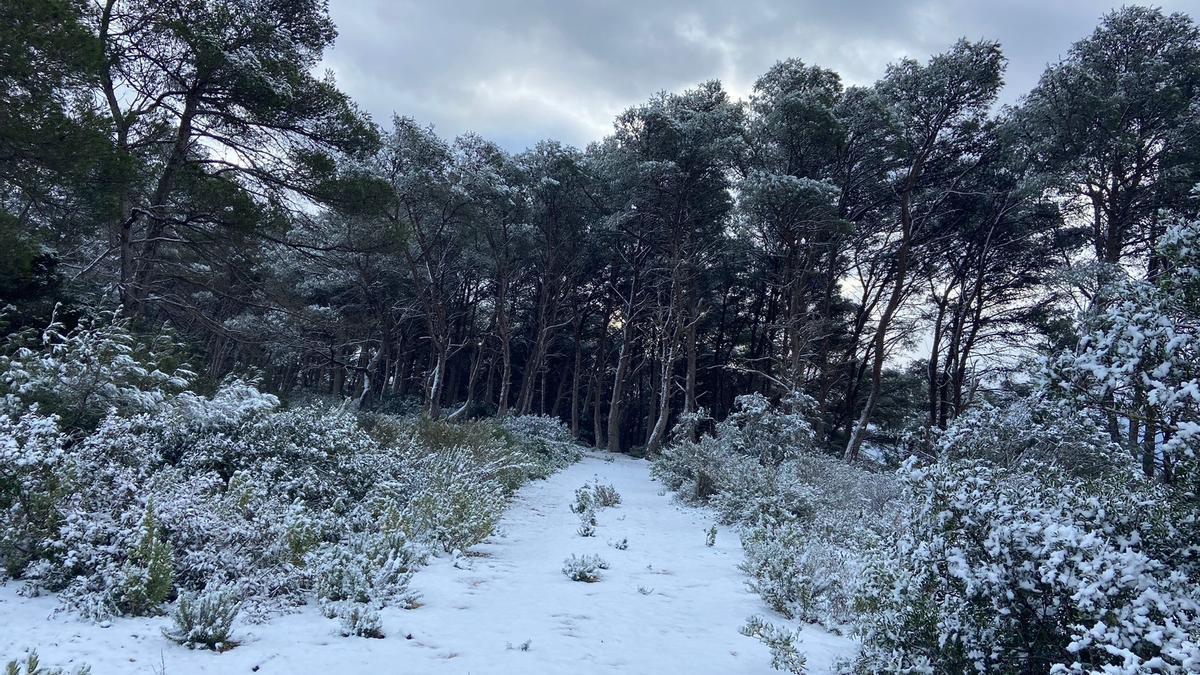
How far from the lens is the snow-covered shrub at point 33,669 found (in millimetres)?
2365

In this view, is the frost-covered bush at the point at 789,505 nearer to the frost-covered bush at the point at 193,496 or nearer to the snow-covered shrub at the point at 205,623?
the frost-covered bush at the point at 193,496

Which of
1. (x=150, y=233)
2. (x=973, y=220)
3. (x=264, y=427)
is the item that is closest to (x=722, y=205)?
(x=973, y=220)

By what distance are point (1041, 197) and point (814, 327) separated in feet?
21.1

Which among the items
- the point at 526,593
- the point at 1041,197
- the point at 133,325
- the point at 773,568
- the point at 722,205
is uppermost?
the point at 722,205

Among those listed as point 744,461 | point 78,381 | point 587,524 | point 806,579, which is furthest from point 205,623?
point 744,461

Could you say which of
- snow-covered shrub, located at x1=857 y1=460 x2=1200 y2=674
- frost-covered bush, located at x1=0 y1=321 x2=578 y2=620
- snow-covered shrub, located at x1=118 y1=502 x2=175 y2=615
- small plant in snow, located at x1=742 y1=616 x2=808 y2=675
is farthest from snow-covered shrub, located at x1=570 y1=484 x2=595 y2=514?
snow-covered shrub, located at x1=857 y1=460 x2=1200 y2=674

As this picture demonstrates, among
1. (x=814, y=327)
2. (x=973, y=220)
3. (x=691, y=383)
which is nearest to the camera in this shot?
(x=814, y=327)

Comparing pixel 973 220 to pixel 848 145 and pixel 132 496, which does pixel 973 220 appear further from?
pixel 132 496

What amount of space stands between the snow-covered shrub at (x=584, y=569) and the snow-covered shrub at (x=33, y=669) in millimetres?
3466

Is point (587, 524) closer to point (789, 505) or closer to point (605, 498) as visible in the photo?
point (605, 498)

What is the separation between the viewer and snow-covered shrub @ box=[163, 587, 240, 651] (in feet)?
10.8

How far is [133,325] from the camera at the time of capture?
983 centimetres

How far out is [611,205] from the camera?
2408cm

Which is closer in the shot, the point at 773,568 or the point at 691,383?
the point at 773,568
